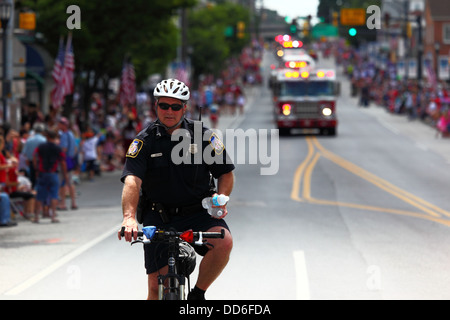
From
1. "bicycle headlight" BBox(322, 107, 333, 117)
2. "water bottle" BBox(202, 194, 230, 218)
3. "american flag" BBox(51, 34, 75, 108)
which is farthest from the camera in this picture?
"bicycle headlight" BBox(322, 107, 333, 117)

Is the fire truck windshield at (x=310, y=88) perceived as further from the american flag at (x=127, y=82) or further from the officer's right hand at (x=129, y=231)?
the officer's right hand at (x=129, y=231)

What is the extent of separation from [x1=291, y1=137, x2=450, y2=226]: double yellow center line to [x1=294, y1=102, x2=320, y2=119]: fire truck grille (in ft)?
22.3

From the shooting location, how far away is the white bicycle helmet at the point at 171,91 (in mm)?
6625

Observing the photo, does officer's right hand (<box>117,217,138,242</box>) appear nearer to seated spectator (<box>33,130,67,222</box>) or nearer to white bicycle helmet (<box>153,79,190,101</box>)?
white bicycle helmet (<box>153,79,190,101</box>)

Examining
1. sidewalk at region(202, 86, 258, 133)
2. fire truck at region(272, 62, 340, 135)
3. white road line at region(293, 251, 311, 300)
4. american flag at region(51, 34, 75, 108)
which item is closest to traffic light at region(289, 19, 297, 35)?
fire truck at region(272, 62, 340, 135)

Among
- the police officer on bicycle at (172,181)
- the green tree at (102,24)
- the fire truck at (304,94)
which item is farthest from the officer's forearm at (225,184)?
the fire truck at (304,94)

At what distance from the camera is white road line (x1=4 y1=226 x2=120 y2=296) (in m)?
10.4

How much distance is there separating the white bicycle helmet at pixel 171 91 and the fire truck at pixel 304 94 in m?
35.4

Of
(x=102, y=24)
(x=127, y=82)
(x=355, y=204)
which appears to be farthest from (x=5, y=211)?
(x=127, y=82)

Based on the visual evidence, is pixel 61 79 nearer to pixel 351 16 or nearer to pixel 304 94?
pixel 351 16

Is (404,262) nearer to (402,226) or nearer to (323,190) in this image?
(402,226)
